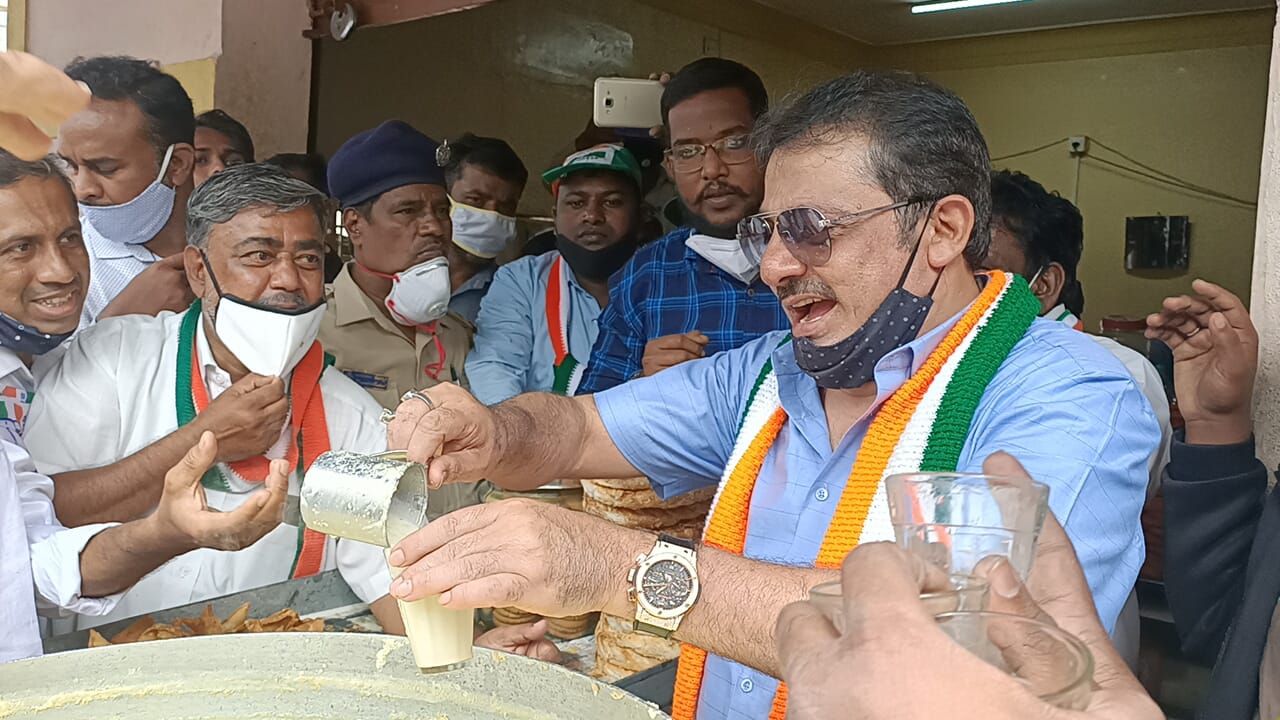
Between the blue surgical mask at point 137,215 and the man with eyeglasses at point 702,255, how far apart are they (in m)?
1.33

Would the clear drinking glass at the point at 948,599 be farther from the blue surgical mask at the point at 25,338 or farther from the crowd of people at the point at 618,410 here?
the blue surgical mask at the point at 25,338

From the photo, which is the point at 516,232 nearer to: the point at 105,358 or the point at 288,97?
the point at 288,97

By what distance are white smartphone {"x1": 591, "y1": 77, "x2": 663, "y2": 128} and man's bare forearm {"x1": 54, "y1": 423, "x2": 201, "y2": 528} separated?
236cm

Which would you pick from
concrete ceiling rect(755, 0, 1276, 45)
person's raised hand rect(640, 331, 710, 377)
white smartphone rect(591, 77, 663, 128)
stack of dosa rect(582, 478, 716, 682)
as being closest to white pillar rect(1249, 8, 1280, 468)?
stack of dosa rect(582, 478, 716, 682)

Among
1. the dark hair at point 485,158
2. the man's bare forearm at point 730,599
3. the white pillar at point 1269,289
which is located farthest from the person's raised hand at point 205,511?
the white pillar at point 1269,289

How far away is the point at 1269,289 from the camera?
2016 millimetres

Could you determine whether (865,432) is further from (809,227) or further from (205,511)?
(205,511)

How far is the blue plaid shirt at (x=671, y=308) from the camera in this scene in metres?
3.13

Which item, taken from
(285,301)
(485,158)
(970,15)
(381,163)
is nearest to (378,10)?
(381,163)

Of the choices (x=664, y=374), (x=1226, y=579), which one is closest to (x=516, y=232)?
(x=664, y=374)

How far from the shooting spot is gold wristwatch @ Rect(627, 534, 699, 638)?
1.25 metres

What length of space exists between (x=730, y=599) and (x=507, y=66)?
390 cm

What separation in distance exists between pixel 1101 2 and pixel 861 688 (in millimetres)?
7630

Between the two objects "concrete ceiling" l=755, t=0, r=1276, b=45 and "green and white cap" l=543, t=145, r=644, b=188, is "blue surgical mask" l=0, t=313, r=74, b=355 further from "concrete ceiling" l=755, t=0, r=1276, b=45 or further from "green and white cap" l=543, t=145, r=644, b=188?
"concrete ceiling" l=755, t=0, r=1276, b=45
